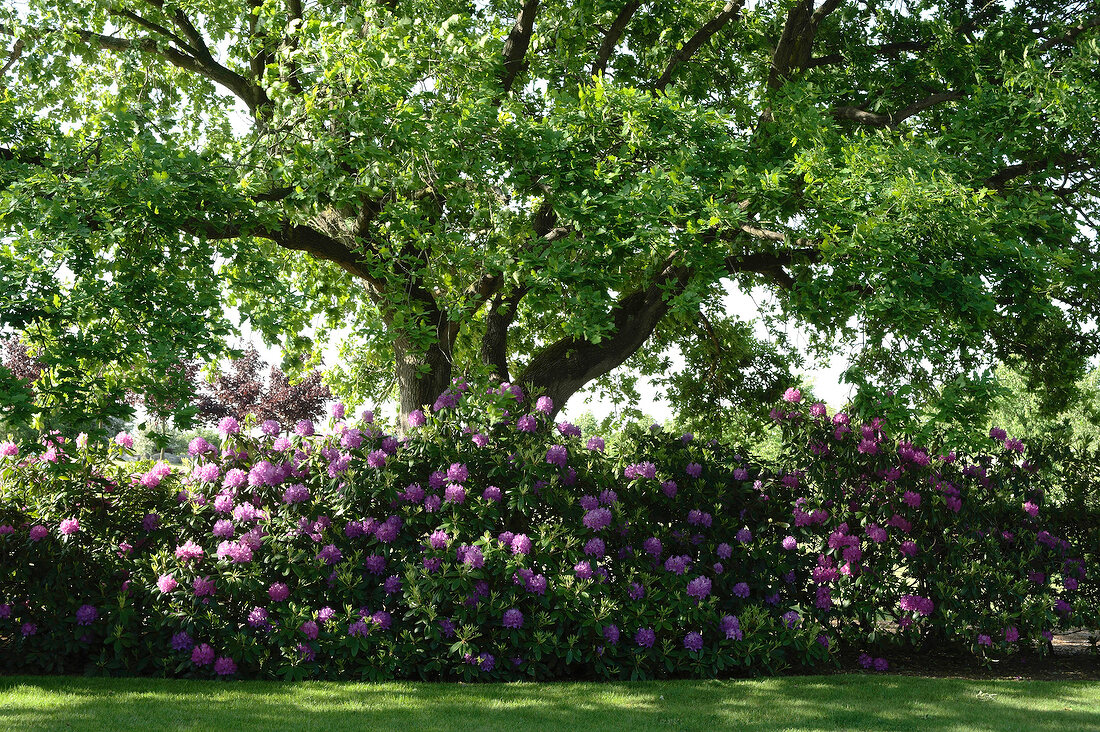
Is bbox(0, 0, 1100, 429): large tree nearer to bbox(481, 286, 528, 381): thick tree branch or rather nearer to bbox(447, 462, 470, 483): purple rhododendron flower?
bbox(481, 286, 528, 381): thick tree branch

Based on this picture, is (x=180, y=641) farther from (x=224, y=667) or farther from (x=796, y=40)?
(x=796, y=40)

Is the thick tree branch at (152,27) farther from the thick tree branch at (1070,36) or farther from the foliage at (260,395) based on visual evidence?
the foliage at (260,395)

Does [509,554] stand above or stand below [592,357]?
below

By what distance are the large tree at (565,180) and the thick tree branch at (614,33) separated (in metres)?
0.06

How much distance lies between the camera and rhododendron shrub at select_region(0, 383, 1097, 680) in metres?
7.42

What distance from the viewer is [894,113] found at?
34.5ft

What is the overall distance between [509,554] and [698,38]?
276 inches

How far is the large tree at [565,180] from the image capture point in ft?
22.5

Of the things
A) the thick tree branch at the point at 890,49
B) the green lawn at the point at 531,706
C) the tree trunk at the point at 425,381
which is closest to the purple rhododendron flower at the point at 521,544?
the green lawn at the point at 531,706

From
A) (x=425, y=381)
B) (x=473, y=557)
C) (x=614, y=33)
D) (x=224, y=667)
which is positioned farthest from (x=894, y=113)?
(x=224, y=667)

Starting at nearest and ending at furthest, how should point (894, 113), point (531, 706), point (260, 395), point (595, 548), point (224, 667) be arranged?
point (531, 706)
point (224, 667)
point (595, 548)
point (894, 113)
point (260, 395)

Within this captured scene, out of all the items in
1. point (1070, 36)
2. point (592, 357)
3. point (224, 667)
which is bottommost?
point (224, 667)

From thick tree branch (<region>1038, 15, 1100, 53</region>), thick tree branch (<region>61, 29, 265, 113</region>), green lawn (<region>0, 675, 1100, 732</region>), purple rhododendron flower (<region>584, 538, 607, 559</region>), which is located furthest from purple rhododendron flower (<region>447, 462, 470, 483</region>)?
thick tree branch (<region>1038, 15, 1100, 53</region>)

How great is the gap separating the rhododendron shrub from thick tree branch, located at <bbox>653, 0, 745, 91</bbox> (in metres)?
4.63
